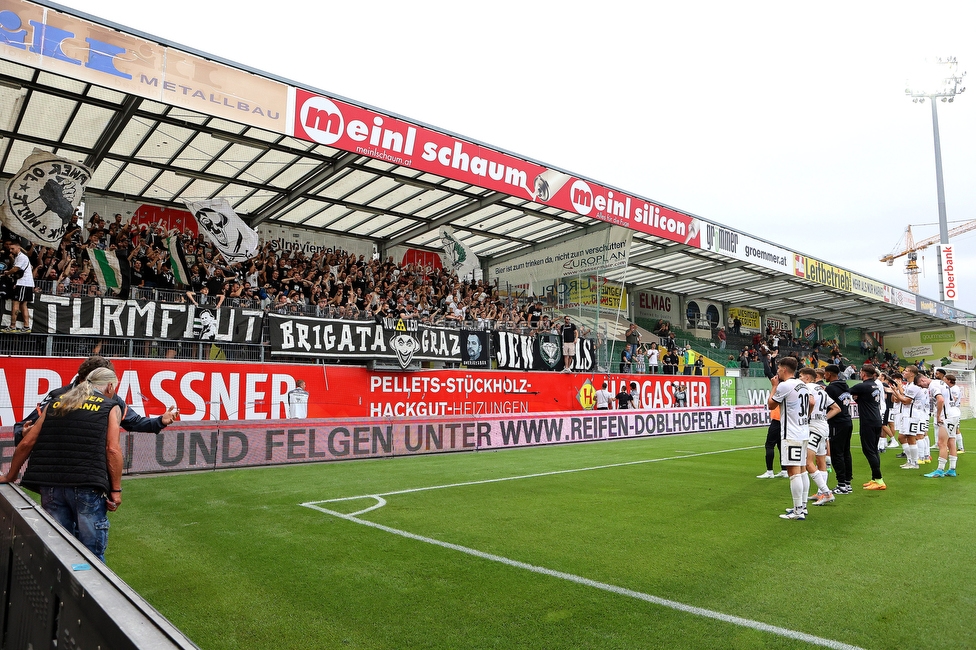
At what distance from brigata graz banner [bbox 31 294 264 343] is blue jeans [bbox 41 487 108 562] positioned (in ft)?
38.3

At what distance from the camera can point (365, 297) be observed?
21.5 meters

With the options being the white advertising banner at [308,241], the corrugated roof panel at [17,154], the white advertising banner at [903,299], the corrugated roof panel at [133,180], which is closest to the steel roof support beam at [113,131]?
the corrugated roof panel at [133,180]

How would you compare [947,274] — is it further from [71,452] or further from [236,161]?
[71,452]

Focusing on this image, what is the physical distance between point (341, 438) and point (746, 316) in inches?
1509

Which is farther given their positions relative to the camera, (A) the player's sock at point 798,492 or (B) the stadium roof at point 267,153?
(B) the stadium roof at point 267,153

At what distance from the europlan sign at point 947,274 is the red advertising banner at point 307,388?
121 feet

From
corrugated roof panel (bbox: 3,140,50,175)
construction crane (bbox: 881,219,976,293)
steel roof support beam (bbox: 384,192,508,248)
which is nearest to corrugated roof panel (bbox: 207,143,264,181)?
corrugated roof panel (bbox: 3,140,50,175)

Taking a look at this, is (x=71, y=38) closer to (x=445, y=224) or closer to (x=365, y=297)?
(x=365, y=297)

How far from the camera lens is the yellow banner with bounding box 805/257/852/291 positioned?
33.3 metres

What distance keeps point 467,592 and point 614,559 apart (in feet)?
5.66

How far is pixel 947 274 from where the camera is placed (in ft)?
161

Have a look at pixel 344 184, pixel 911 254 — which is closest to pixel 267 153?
pixel 344 184

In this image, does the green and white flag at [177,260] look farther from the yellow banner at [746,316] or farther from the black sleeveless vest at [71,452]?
the yellow banner at [746,316]

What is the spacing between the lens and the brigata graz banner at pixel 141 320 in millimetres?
14062
